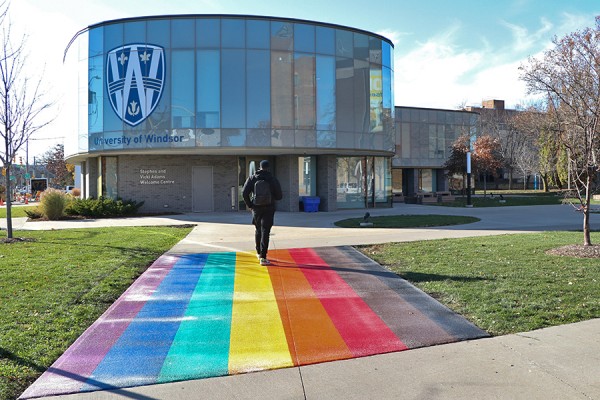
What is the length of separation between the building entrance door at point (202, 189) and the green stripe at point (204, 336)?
18.2 m

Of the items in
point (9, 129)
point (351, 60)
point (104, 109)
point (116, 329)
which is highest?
point (351, 60)

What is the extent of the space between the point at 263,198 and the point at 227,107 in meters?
14.3

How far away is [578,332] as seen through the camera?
515cm

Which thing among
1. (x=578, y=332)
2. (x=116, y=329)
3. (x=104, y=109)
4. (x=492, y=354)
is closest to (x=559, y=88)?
(x=578, y=332)

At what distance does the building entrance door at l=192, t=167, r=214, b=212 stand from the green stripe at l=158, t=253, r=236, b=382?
715 inches

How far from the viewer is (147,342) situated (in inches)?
203

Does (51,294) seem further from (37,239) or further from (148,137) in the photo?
(148,137)

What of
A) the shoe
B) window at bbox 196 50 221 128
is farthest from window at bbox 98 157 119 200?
the shoe

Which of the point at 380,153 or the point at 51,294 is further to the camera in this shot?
the point at 380,153

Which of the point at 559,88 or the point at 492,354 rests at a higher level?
the point at 559,88

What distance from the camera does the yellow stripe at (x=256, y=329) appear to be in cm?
458

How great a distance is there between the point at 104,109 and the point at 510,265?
68.5 feet

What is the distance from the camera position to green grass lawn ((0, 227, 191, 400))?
466 centimetres

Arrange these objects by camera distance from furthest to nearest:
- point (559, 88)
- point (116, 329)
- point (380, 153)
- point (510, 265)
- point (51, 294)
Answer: point (380, 153) < point (559, 88) < point (510, 265) < point (51, 294) < point (116, 329)
